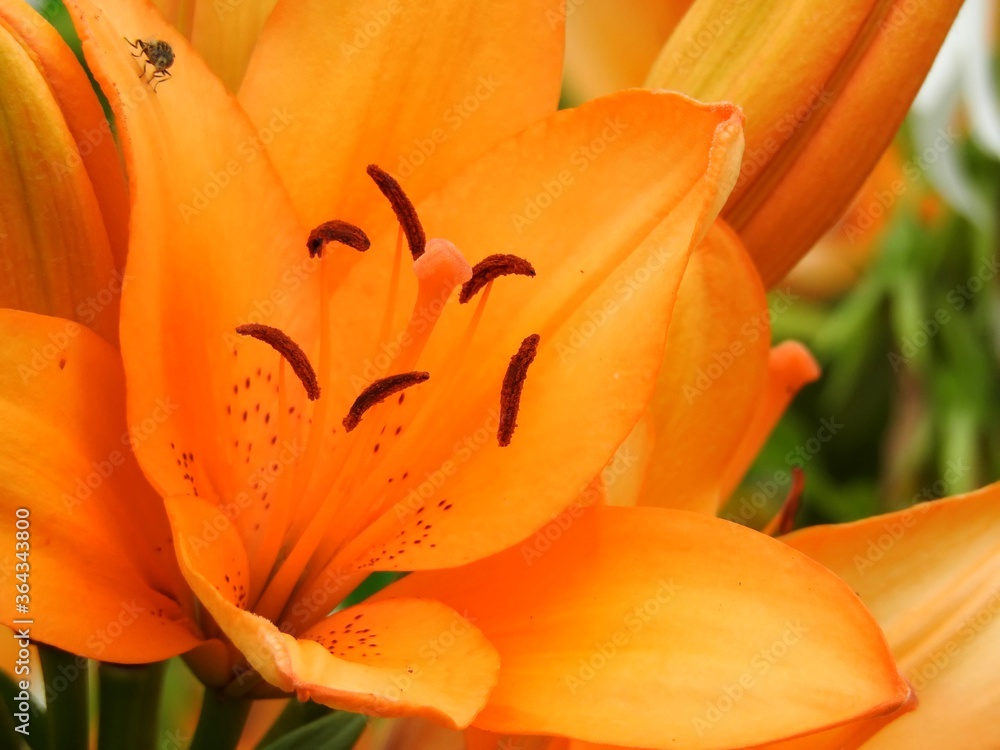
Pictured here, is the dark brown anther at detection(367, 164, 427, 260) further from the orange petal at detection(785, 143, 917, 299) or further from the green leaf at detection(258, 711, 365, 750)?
the orange petal at detection(785, 143, 917, 299)

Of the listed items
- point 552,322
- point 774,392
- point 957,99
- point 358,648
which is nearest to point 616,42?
point 957,99

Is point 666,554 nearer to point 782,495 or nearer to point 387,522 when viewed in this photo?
point 387,522

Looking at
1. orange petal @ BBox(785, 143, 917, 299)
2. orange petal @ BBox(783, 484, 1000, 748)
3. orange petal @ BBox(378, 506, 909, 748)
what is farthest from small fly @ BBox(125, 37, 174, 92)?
orange petal @ BBox(785, 143, 917, 299)

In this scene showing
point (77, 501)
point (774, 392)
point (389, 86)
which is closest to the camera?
point (77, 501)

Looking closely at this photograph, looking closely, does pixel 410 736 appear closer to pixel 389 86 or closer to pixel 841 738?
pixel 841 738

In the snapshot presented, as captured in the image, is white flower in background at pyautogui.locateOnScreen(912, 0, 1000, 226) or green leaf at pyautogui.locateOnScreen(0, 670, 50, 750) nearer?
green leaf at pyautogui.locateOnScreen(0, 670, 50, 750)

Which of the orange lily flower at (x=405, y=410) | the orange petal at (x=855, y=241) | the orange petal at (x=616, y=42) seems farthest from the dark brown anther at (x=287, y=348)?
the orange petal at (x=855, y=241)

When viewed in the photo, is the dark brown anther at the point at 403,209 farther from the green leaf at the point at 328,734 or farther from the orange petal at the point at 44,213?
the green leaf at the point at 328,734
